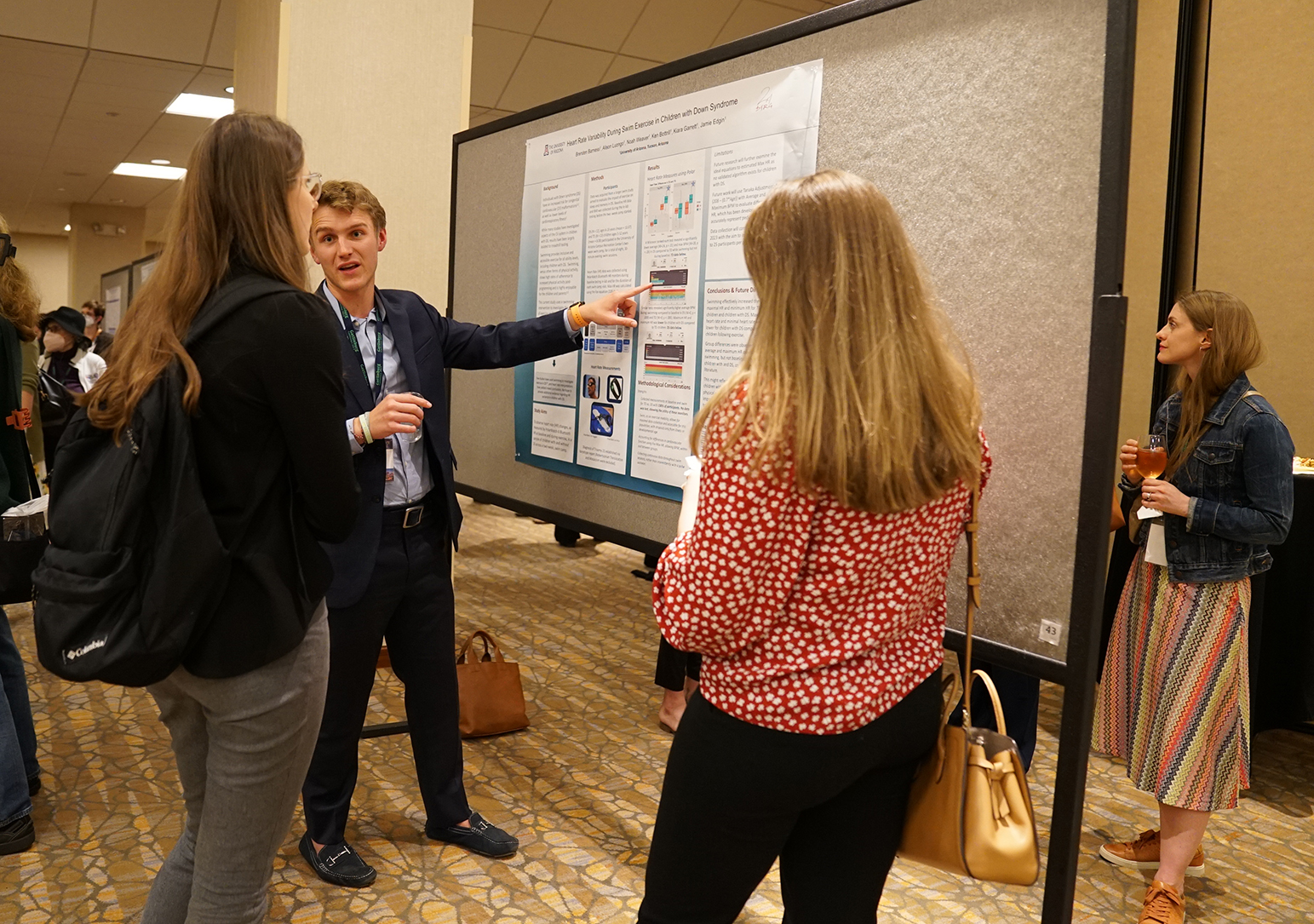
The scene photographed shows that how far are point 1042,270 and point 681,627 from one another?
2.80 feet

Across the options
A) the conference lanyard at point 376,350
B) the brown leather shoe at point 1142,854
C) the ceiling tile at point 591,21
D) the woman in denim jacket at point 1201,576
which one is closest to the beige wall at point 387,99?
the conference lanyard at point 376,350

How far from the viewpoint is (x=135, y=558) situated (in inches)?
52.4

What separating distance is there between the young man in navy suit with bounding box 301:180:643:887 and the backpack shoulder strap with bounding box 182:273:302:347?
2.20 feet

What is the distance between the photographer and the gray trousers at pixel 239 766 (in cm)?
143

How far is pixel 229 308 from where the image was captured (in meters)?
1.37

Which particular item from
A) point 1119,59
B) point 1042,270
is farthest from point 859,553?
point 1119,59

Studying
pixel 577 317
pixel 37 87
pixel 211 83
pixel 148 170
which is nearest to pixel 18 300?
pixel 577 317

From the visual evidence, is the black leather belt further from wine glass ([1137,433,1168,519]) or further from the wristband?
wine glass ([1137,433,1168,519])

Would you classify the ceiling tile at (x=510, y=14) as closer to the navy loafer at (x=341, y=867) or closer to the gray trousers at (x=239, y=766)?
the navy loafer at (x=341, y=867)

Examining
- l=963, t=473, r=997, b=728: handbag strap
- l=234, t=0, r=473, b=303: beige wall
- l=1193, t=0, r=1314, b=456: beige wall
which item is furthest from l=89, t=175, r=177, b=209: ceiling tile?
l=963, t=473, r=997, b=728: handbag strap

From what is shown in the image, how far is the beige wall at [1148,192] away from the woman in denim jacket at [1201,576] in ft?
6.45

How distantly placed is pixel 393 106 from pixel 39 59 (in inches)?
203

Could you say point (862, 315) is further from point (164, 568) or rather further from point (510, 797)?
point (510, 797)

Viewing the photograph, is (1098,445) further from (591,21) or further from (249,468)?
(591,21)
